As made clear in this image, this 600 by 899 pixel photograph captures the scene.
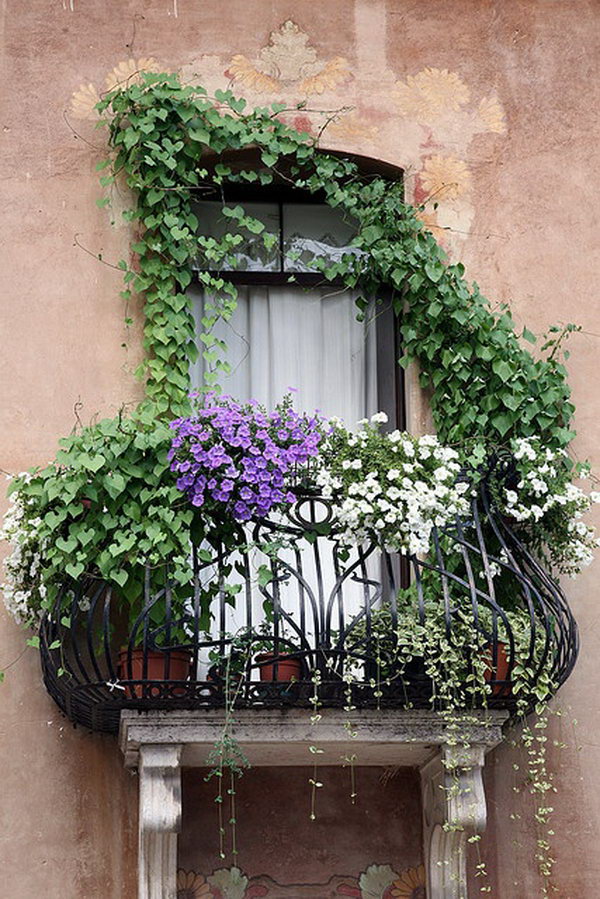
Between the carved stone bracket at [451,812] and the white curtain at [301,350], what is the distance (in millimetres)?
1791

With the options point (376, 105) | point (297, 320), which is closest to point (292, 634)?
point (297, 320)

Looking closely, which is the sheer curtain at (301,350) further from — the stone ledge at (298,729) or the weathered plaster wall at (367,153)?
the stone ledge at (298,729)

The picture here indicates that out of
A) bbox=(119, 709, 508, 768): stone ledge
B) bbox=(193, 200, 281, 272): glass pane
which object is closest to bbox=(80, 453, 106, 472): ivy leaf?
bbox=(119, 709, 508, 768): stone ledge

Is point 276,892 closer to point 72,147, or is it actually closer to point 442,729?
point 442,729

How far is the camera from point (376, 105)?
7.88 meters

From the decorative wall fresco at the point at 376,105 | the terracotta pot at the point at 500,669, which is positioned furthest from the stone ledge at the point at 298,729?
the decorative wall fresco at the point at 376,105

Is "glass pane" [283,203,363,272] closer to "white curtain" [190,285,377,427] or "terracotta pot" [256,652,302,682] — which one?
"white curtain" [190,285,377,427]

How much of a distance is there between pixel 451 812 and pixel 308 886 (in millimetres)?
781

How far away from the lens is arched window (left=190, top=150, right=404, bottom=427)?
771cm

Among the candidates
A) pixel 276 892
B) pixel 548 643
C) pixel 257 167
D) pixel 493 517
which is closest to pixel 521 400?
pixel 493 517

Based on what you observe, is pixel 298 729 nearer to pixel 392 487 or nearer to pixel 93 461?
pixel 392 487

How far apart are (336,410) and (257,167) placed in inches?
48.9

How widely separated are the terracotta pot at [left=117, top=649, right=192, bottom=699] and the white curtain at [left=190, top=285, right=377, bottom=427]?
1.62 metres

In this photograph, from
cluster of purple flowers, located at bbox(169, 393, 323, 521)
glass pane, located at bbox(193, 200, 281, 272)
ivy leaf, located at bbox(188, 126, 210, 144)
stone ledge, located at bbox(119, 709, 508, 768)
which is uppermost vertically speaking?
ivy leaf, located at bbox(188, 126, 210, 144)
